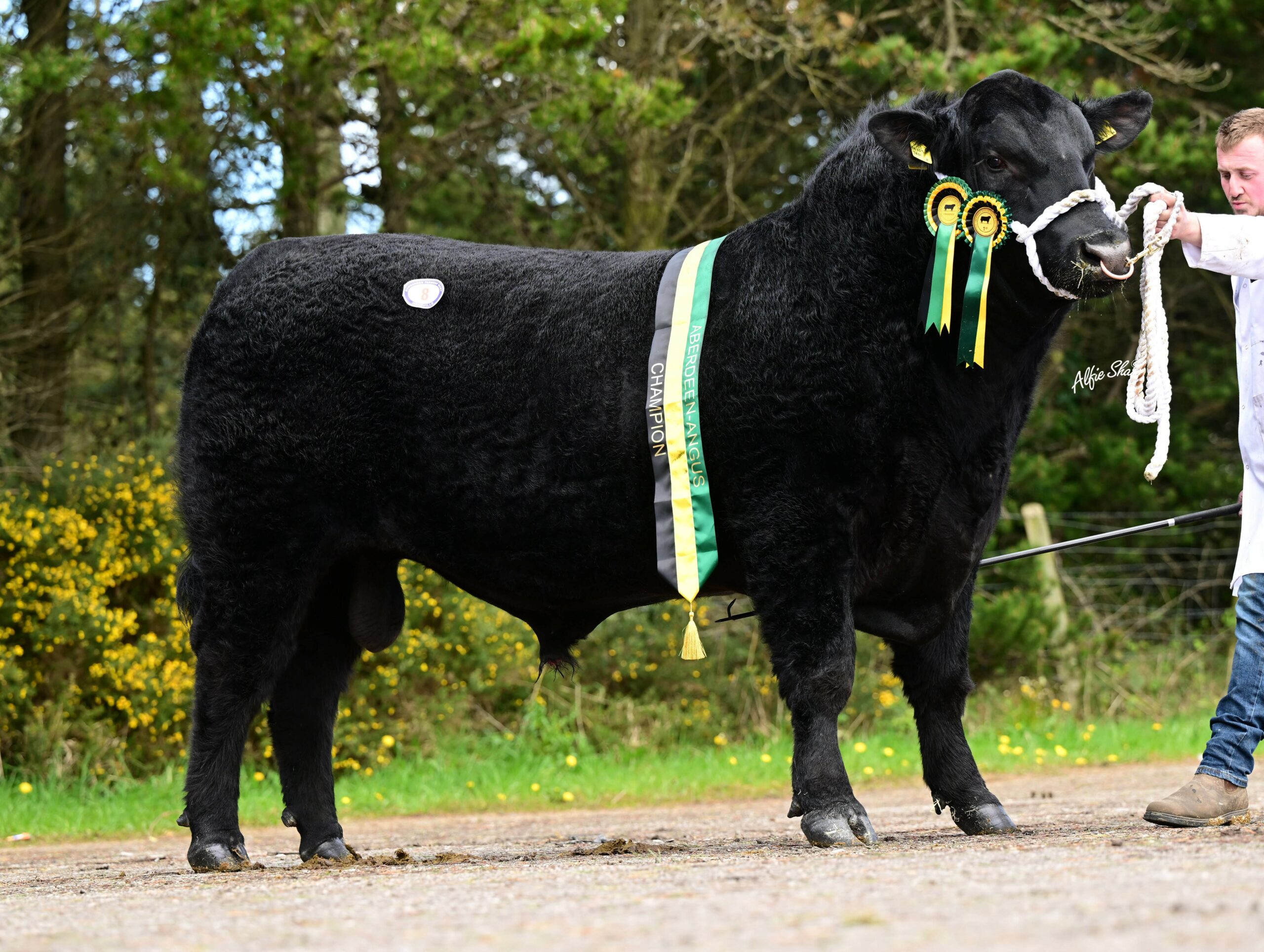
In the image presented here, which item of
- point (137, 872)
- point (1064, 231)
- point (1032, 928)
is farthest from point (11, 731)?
point (1032, 928)

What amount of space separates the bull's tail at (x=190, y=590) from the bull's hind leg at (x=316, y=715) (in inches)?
15.3

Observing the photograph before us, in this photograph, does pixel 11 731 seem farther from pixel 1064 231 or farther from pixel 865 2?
pixel 865 2

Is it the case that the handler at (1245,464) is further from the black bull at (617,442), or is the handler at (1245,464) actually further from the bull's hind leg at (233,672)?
the bull's hind leg at (233,672)

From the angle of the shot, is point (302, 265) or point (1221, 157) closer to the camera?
point (1221, 157)

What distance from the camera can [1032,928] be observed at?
95.4 inches

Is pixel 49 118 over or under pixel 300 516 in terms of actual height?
over

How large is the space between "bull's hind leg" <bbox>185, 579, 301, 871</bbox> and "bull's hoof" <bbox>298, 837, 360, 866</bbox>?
22 cm

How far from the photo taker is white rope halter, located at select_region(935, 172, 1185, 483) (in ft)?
14.0

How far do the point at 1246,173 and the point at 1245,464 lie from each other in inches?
36.7

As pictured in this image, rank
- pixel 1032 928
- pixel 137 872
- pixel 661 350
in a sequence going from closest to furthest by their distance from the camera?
pixel 1032 928
pixel 661 350
pixel 137 872

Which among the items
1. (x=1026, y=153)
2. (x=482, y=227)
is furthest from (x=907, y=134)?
(x=482, y=227)

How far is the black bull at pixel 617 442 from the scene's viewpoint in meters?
4.46

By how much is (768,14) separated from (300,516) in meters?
9.21

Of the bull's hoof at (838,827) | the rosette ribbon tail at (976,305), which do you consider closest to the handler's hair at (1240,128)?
the rosette ribbon tail at (976,305)
